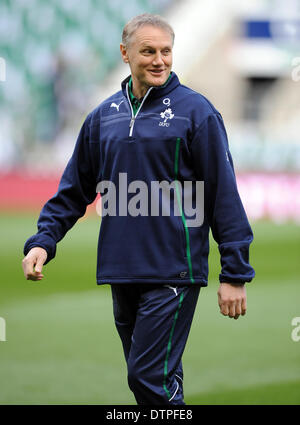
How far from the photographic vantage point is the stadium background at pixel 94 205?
608cm

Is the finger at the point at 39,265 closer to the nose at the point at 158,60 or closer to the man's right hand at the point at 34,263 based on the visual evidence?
the man's right hand at the point at 34,263

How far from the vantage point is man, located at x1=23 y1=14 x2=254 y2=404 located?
11.9 ft

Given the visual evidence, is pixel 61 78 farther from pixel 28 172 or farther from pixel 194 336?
pixel 194 336

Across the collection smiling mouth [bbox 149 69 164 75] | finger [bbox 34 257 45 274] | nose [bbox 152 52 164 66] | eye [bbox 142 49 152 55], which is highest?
eye [bbox 142 49 152 55]

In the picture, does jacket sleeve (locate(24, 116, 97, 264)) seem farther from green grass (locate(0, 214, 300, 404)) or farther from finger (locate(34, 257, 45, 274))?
green grass (locate(0, 214, 300, 404))

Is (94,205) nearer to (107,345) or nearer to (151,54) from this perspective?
(107,345)

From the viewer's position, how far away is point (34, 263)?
3.81 metres

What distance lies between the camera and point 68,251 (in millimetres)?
14727

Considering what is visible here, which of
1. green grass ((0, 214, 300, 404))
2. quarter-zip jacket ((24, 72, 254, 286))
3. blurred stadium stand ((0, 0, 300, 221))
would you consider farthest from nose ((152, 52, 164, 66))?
blurred stadium stand ((0, 0, 300, 221))

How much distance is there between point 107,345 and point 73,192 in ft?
10.5

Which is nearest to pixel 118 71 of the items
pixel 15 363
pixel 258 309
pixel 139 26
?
pixel 258 309

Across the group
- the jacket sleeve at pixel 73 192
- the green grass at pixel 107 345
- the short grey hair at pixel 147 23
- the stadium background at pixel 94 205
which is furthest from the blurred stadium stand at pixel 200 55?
the short grey hair at pixel 147 23

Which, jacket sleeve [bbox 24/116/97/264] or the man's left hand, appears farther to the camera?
jacket sleeve [bbox 24/116/97/264]

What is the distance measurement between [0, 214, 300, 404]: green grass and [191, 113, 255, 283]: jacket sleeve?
6.35ft
